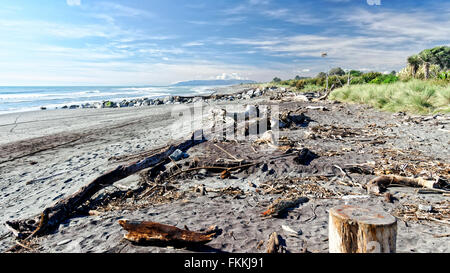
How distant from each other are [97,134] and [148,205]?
24.7 ft

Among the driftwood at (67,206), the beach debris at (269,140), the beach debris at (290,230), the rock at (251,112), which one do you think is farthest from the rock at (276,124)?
the beach debris at (290,230)

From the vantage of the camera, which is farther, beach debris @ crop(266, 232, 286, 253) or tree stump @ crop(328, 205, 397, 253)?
beach debris @ crop(266, 232, 286, 253)

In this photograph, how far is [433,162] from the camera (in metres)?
4.95

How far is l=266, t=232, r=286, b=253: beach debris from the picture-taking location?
243 centimetres

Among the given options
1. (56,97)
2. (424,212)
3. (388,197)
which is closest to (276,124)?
(388,197)

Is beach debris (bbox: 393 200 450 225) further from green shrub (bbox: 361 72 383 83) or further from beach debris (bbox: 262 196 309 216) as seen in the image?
green shrub (bbox: 361 72 383 83)

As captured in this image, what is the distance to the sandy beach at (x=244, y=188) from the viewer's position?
2779 millimetres

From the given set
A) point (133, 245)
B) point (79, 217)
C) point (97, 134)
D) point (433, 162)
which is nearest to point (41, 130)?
point (97, 134)

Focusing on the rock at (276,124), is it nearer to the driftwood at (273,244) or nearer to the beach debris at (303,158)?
the beach debris at (303,158)

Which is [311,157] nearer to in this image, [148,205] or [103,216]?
[148,205]

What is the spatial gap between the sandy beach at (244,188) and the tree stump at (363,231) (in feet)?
2.00

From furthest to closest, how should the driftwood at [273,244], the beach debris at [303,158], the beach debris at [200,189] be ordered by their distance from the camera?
the beach debris at [303,158] < the beach debris at [200,189] < the driftwood at [273,244]

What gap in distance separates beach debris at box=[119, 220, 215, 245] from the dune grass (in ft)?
37.7

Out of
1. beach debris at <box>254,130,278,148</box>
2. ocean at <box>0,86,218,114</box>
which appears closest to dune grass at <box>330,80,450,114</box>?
beach debris at <box>254,130,278,148</box>
